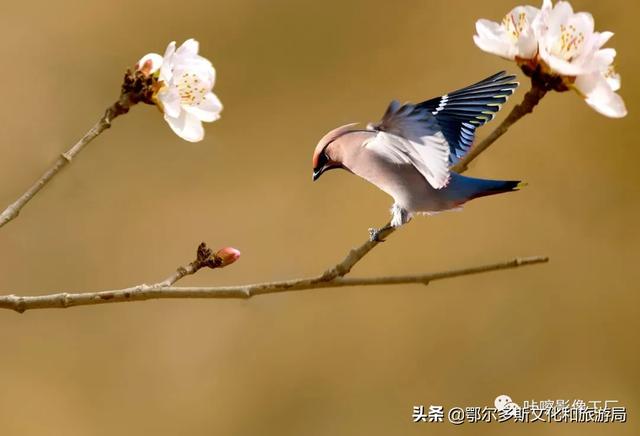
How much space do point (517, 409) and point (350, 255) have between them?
0.41 metres

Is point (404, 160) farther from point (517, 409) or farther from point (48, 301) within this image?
point (517, 409)

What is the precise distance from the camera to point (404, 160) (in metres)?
0.38

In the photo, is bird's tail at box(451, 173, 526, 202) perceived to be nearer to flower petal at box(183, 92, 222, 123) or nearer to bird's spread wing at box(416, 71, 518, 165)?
bird's spread wing at box(416, 71, 518, 165)

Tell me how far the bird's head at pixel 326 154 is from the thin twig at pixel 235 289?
0.06 metres

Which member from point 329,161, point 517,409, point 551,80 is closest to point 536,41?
point 551,80

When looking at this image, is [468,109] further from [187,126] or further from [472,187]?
[187,126]

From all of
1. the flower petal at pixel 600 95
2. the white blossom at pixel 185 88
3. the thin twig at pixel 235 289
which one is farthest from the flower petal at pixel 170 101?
the flower petal at pixel 600 95

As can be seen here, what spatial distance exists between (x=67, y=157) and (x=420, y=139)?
220mm

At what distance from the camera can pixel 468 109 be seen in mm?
412

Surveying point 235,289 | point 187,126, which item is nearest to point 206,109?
point 187,126

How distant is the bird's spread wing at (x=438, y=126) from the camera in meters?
0.36

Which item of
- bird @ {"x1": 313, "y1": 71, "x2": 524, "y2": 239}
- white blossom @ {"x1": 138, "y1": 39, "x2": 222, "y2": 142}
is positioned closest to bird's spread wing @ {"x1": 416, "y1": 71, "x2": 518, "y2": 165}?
bird @ {"x1": 313, "y1": 71, "x2": 524, "y2": 239}

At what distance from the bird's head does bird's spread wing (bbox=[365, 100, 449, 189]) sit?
5 cm

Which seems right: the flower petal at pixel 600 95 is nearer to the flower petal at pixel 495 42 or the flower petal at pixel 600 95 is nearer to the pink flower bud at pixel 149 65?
the flower petal at pixel 495 42
